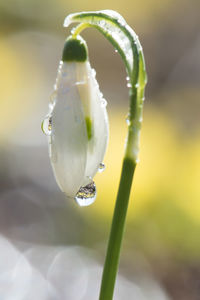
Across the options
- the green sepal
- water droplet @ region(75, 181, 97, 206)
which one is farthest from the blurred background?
the green sepal

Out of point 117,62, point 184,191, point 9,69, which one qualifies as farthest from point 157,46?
point 184,191

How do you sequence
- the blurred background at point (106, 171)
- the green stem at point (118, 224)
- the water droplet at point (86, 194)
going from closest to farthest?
the green stem at point (118, 224), the water droplet at point (86, 194), the blurred background at point (106, 171)

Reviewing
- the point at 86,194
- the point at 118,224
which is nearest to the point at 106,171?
the point at 86,194

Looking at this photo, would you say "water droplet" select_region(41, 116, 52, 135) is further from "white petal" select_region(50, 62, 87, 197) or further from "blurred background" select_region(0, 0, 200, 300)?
"blurred background" select_region(0, 0, 200, 300)

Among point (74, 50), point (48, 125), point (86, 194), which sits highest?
point (74, 50)

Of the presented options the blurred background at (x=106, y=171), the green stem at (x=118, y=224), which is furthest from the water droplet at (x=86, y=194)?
the blurred background at (x=106, y=171)

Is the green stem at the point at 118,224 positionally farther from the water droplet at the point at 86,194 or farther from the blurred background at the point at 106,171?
the blurred background at the point at 106,171

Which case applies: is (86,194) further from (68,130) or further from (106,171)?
(106,171)

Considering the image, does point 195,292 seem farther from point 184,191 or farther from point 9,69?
point 9,69
